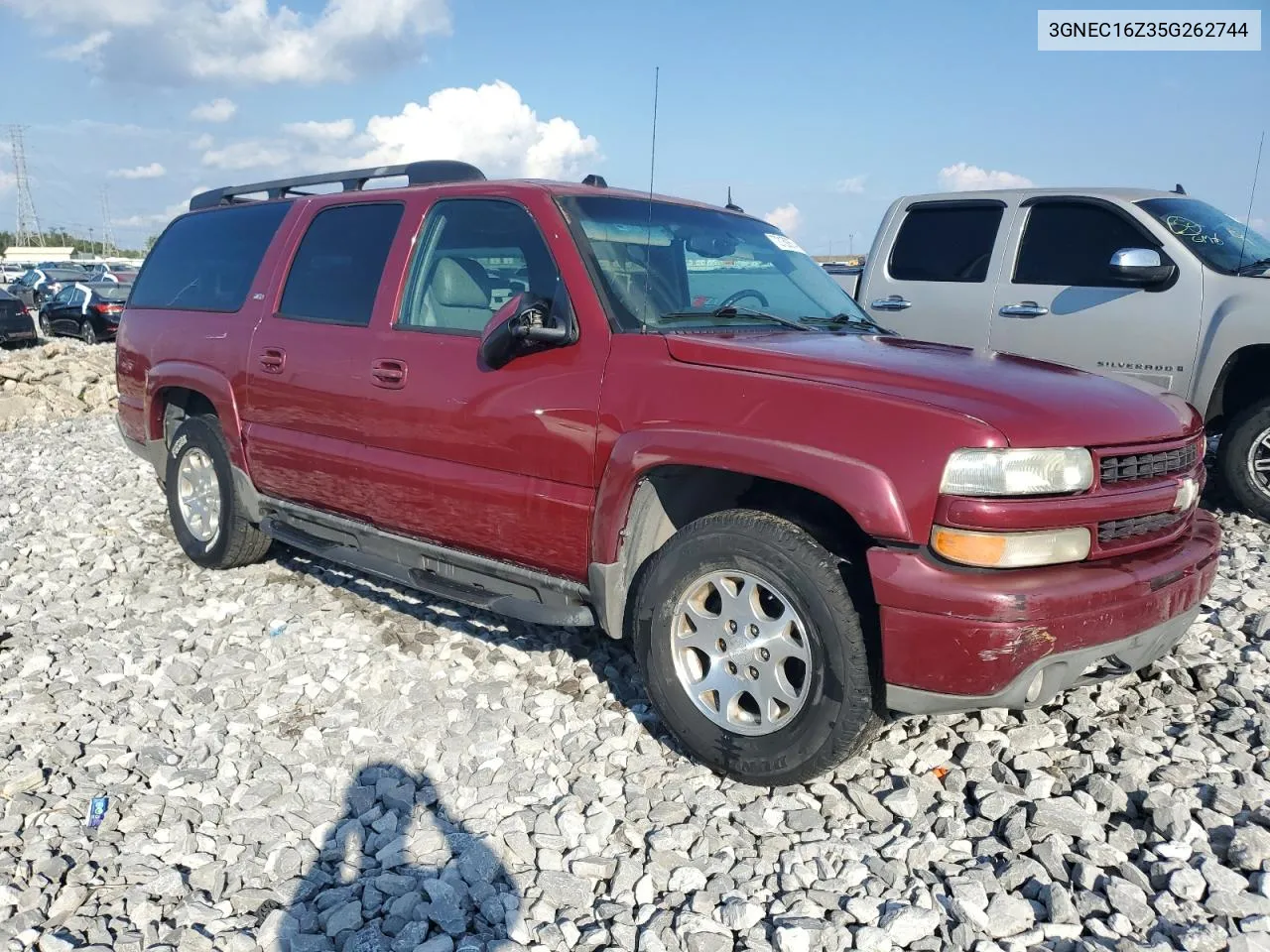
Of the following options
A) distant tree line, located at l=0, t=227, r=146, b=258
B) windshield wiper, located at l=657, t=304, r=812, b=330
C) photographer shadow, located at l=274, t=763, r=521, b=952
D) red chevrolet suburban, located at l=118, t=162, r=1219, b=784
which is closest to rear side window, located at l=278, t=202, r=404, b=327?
red chevrolet suburban, located at l=118, t=162, r=1219, b=784

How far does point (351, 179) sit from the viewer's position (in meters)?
4.86

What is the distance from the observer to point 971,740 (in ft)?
11.3


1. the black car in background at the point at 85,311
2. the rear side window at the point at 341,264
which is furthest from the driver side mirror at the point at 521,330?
the black car in background at the point at 85,311

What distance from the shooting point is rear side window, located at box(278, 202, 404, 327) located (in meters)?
4.34

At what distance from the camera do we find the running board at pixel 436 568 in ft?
11.8

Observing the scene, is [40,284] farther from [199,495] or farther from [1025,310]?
[1025,310]

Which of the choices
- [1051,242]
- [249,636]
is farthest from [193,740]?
[1051,242]

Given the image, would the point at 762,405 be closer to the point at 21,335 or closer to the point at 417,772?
the point at 417,772

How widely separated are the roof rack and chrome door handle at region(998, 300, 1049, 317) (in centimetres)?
375

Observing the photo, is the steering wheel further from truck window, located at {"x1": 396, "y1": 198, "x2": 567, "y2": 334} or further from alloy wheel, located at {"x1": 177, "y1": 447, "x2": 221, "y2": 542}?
alloy wheel, located at {"x1": 177, "y1": 447, "x2": 221, "y2": 542}

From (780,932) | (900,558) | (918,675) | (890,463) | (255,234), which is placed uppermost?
(255,234)

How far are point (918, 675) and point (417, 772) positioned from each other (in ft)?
5.52

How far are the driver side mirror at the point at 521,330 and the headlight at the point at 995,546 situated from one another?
148cm

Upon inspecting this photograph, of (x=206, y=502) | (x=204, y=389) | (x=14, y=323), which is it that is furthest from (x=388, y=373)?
(x=14, y=323)
